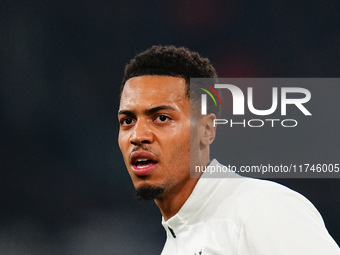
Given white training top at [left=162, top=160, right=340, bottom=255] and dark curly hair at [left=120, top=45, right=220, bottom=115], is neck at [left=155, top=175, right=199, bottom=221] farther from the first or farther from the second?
dark curly hair at [left=120, top=45, right=220, bottom=115]

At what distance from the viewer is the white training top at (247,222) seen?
1.20m

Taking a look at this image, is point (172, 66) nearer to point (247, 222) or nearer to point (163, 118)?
point (163, 118)

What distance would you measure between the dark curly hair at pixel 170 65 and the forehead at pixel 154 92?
3 centimetres

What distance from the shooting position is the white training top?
1.20 meters

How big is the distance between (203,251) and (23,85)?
3.91 metres

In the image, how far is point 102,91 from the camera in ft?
16.4

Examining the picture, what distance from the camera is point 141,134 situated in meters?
1.59

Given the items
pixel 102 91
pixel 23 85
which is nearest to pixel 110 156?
pixel 102 91

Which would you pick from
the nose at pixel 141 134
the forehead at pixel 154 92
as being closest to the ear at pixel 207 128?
the forehead at pixel 154 92

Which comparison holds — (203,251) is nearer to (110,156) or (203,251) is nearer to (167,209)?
(167,209)

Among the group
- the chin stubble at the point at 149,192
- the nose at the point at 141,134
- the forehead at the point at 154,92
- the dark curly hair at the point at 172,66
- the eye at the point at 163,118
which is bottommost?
the chin stubble at the point at 149,192

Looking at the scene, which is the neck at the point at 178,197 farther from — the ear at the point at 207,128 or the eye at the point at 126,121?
the eye at the point at 126,121

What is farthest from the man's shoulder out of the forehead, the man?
the forehead

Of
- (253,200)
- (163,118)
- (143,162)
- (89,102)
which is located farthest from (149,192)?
(89,102)
